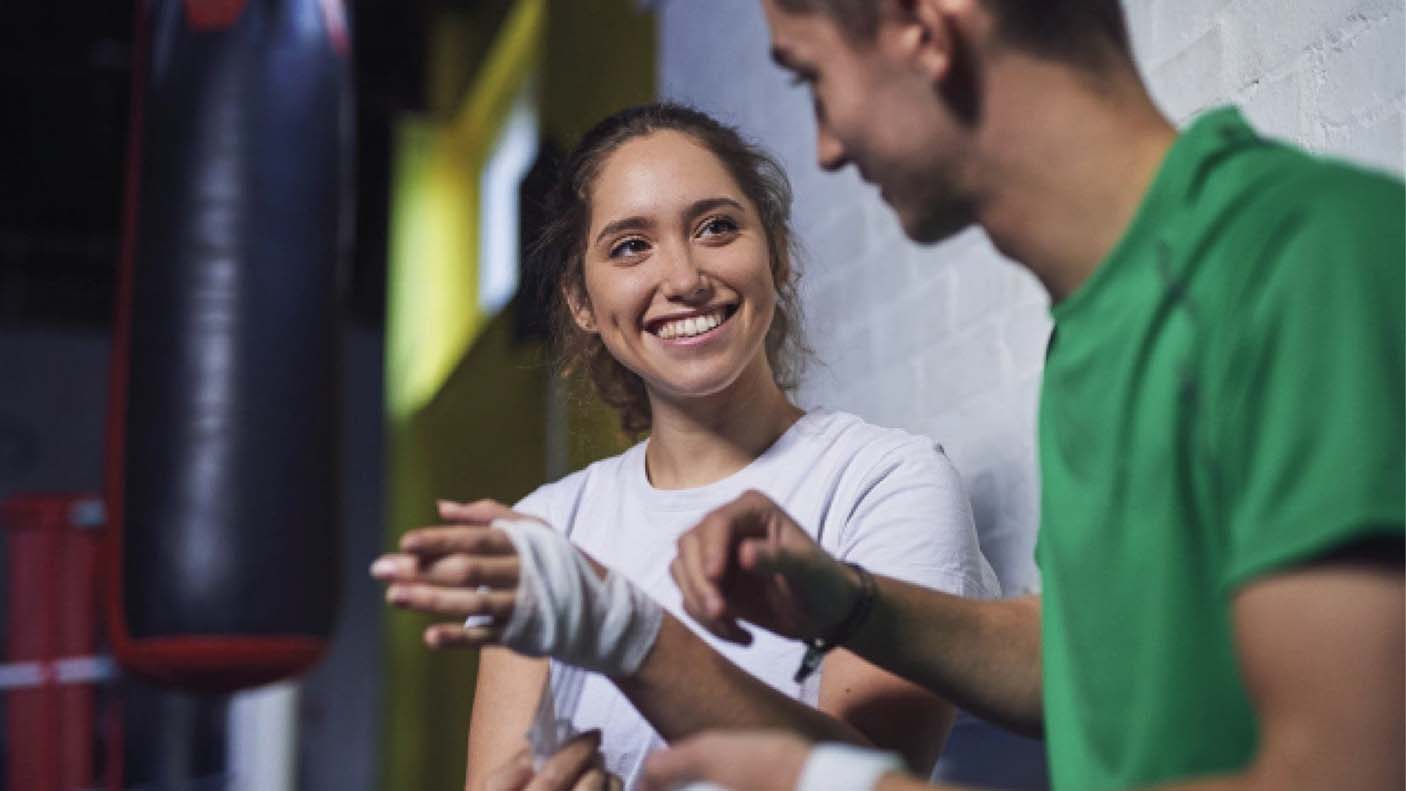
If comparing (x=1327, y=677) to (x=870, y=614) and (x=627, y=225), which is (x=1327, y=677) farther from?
(x=627, y=225)

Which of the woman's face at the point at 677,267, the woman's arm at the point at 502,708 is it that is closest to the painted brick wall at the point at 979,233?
the woman's face at the point at 677,267

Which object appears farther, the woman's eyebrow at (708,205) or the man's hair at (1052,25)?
the woman's eyebrow at (708,205)

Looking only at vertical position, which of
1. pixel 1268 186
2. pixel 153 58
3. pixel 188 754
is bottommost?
pixel 188 754

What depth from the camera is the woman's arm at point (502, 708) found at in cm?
140

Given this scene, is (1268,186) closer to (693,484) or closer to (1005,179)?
(1005,179)

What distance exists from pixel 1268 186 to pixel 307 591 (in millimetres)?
1949

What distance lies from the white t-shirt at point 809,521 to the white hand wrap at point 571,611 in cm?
28

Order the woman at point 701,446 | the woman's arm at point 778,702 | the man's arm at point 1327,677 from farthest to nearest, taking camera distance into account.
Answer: the woman at point 701,446 → the woman's arm at point 778,702 → the man's arm at point 1327,677

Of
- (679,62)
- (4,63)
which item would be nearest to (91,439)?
(4,63)

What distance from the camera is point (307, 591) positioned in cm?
239

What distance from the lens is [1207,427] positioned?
2.23ft

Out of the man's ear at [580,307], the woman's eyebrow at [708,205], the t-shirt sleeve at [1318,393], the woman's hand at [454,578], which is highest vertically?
the woman's eyebrow at [708,205]

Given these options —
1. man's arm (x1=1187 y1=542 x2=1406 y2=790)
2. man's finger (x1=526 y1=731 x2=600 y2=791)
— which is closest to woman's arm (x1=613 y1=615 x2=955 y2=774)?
man's finger (x1=526 y1=731 x2=600 y2=791)

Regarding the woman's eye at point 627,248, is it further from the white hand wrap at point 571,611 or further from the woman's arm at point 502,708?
the white hand wrap at point 571,611
